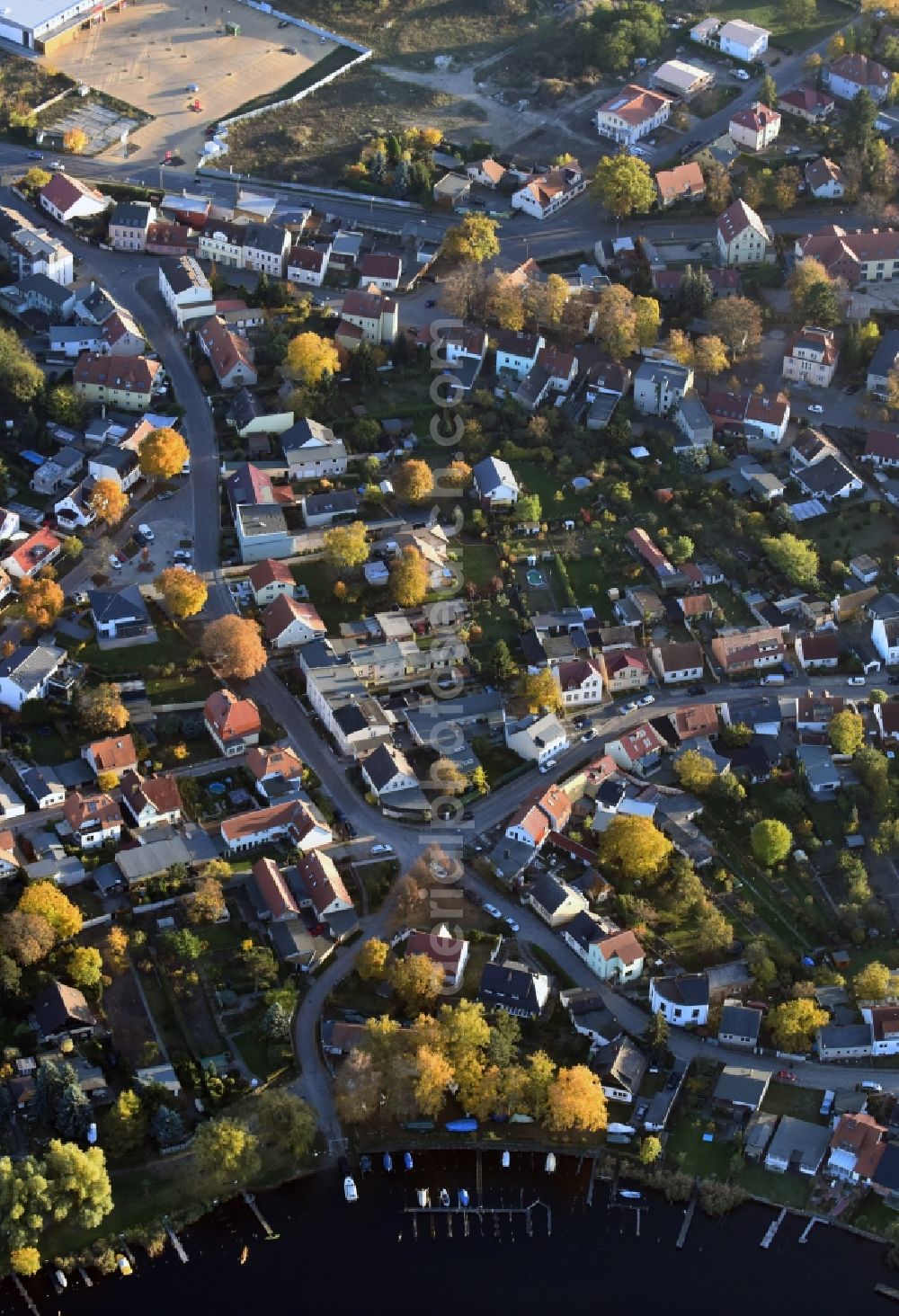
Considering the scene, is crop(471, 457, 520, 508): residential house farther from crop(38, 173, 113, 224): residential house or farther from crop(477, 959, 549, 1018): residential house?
crop(38, 173, 113, 224): residential house

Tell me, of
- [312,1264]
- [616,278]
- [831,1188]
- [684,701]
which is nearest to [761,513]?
[684,701]

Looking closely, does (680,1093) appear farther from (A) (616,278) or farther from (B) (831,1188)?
(A) (616,278)

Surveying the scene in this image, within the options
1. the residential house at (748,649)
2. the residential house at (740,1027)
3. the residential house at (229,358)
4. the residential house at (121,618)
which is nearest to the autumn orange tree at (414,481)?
the residential house at (229,358)

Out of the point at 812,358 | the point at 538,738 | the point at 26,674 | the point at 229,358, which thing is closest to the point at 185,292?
the point at 229,358

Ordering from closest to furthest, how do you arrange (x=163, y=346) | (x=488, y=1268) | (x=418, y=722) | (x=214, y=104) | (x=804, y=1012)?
(x=488, y=1268)
(x=804, y=1012)
(x=418, y=722)
(x=163, y=346)
(x=214, y=104)

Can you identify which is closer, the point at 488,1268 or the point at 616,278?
the point at 488,1268

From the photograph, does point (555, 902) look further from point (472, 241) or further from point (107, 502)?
point (472, 241)

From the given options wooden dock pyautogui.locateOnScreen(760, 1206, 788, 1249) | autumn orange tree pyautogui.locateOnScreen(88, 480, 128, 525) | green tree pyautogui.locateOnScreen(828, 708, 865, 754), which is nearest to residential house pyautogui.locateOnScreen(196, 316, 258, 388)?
autumn orange tree pyautogui.locateOnScreen(88, 480, 128, 525)
